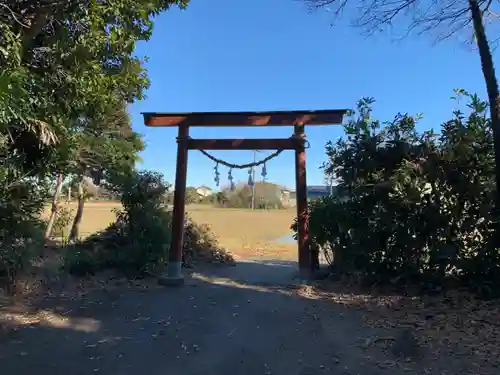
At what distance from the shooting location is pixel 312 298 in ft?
24.2

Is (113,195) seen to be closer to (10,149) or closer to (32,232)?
(32,232)

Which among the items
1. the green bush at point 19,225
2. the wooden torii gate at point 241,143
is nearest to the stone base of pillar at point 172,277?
the wooden torii gate at point 241,143

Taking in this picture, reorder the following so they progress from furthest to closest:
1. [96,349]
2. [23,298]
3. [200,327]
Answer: [23,298] → [200,327] → [96,349]

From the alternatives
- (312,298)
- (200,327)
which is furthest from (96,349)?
(312,298)

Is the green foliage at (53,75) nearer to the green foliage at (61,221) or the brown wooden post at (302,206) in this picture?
the brown wooden post at (302,206)

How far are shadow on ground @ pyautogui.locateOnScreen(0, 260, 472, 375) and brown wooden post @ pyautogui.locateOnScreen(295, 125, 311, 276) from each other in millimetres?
682

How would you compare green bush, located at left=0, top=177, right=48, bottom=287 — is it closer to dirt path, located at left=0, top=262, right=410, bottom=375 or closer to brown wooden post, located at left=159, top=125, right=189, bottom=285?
dirt path, located at left=0, top=262, right=410, bottom=375

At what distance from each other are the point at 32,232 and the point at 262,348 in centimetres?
395

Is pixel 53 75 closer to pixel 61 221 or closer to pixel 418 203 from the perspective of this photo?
Answer: pixel 418 203

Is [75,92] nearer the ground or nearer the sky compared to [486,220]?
nearer the sky

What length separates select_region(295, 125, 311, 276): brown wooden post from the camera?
343 inches

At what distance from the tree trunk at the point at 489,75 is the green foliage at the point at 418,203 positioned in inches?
19.4

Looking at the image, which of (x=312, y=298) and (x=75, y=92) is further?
(x=312, y=298)

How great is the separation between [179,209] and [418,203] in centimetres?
441
